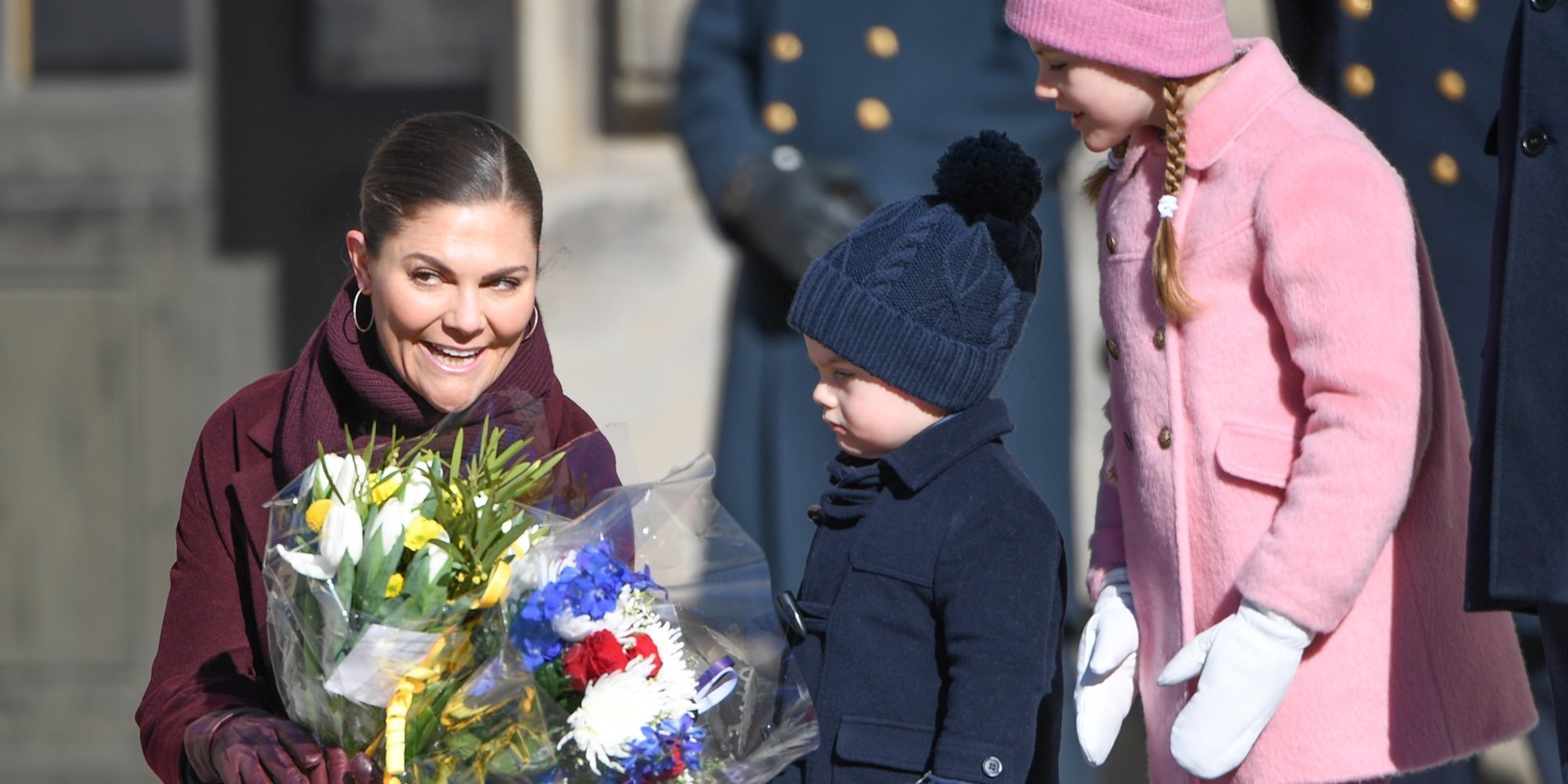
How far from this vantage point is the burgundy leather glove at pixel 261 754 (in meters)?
1.64

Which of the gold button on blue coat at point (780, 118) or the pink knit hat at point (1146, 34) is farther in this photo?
the gold button on blue coat at point (780, 118)

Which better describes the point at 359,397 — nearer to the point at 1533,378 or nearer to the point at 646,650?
the point at 646,650

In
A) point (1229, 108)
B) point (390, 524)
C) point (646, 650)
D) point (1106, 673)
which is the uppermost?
point (1229, 108)

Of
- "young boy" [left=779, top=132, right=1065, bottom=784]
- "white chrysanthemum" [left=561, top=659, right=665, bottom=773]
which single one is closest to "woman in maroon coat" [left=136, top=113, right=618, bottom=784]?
"young boy" [left=779, top=132, right=1065, bottom=784]

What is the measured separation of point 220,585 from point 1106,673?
0.99 meters

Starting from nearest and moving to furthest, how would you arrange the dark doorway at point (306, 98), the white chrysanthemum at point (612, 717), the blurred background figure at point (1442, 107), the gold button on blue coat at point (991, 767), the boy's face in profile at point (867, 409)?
the white chrysanthemum at point (612, 717) → the gold button on blue coat at point (991, 767) → the boy's face in profile at point (867, 409) → the blurred background figure at point (1442, 107) → the dark doorway at point (306, 98)

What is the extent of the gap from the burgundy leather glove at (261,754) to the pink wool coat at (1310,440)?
0.90 m

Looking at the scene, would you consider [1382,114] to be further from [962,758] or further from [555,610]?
[555,610]

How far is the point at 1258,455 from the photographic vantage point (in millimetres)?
1952

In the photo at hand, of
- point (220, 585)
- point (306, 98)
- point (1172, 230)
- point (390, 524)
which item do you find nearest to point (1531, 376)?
point (1172, 230)

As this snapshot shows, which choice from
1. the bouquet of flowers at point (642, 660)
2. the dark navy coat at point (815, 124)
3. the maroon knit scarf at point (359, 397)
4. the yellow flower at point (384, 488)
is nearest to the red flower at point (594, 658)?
the bouquet of flowers at point (642, 660)

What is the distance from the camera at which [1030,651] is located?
188 centimetres

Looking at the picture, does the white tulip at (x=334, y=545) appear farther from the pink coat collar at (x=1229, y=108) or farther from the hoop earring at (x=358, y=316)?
the pink coat collar at (x=1229, y=108)

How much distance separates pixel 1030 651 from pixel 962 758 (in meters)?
0.13
